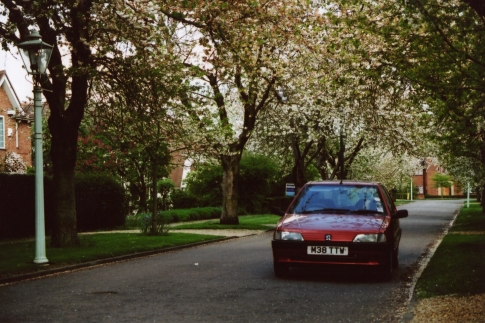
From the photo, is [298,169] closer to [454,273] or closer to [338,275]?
[338,275]

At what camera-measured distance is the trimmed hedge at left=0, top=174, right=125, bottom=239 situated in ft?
77.7

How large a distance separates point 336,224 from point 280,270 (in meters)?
1.31

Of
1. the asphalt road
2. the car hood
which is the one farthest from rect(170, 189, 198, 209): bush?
the car hood

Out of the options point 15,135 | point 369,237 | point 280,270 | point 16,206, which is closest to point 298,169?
point 15,135

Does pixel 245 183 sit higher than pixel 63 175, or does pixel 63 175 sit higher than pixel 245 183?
pixel 245 183

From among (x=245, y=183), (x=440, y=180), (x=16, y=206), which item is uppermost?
(x=440, y=180)

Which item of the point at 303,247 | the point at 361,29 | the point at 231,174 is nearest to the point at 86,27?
the point at 361,29

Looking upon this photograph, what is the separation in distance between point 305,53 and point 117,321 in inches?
661

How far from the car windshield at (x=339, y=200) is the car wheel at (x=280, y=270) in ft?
3.58

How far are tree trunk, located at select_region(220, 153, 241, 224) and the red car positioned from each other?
2102 cm

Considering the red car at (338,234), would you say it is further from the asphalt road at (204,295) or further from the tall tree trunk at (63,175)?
the tall tree trunk at (63,175)

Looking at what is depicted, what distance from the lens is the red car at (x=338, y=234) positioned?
11156 millimetres

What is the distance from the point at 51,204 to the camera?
85.6ft

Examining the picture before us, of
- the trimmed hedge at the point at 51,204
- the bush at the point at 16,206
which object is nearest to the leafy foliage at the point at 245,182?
the trimmed hedge at the point at 51,204
